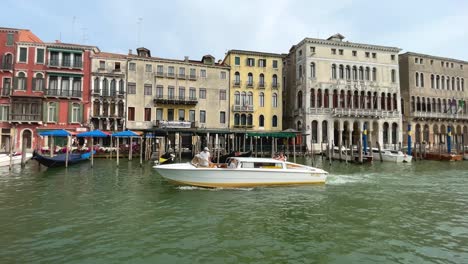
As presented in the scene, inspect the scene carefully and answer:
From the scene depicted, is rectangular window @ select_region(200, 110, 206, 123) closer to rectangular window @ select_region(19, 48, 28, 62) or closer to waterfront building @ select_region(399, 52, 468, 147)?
rectangular window @ select_region(19, 48, 28, 62)

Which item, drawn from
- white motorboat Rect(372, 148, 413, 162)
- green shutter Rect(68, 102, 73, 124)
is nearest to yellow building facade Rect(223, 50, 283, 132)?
white motorboat Rect(372, 148, 413, 162)

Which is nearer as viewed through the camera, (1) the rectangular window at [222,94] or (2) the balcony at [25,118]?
(2) the balcony at [25,118]

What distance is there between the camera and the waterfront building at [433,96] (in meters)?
42.2

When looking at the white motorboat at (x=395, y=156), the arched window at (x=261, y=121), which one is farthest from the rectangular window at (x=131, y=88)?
the white motorboat at (x=395, y=156)

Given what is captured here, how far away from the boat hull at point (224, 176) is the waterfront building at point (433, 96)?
37.7 m

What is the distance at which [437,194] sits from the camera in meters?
12.1

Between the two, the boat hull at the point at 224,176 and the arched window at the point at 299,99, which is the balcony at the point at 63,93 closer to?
the boat hull at the point at 224,176

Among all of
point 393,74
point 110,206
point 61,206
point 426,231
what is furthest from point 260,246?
point 393,74

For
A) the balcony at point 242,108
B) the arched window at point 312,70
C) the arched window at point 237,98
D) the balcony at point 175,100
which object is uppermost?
the arched window at point 312,70

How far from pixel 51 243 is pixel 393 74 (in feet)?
149

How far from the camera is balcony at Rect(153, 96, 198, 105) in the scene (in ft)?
110

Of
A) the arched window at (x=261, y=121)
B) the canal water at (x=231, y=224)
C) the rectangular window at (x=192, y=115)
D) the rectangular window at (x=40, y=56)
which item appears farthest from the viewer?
the arched window at (x=261, y=121)

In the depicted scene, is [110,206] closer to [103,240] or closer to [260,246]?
[103,240]

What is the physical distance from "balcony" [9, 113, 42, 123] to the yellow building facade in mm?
21724
